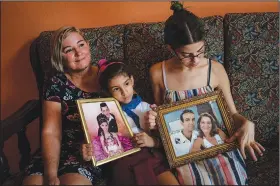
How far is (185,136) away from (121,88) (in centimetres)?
36

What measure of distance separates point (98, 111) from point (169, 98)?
14.6 inches

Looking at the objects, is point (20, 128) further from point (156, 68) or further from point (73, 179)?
point (156, 68)

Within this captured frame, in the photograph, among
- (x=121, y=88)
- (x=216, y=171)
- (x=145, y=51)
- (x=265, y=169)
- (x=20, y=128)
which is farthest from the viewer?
(x=145, y=51)

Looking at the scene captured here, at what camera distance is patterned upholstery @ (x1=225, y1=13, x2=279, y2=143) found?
66.9 inches

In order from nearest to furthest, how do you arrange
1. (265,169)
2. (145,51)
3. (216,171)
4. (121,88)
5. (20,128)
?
1. (216,171)
2. (121,88)
3. (265,169)
4. (20,128)
5. (145,51)

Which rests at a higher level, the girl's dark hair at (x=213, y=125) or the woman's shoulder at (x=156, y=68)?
the woman's shoulder at (x=156, y=68)

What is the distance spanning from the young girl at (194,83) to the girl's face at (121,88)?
143 mm

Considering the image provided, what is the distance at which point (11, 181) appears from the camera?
5.18 feet

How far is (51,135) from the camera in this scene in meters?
1.54

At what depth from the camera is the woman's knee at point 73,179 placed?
4.44ft

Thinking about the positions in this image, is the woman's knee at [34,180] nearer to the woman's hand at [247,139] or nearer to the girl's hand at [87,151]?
the girl's hand at [87,151]

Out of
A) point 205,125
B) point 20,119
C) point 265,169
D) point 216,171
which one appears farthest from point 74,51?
point 265,169

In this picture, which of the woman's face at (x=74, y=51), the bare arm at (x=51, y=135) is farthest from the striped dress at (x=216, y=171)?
the woman's face at (x=74, y=51)

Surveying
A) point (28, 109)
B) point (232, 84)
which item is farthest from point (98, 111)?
point (232, 84)
